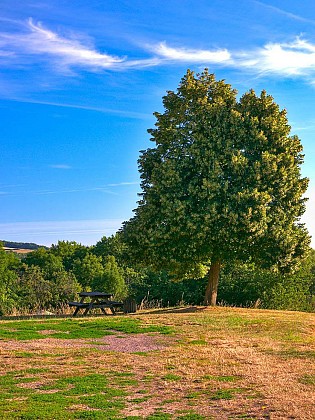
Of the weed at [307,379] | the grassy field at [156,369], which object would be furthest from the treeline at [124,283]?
the weed at [307,379]

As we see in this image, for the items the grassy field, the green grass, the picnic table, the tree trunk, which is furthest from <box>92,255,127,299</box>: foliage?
the grassy field

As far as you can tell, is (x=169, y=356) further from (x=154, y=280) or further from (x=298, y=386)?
(x=154, y=280)

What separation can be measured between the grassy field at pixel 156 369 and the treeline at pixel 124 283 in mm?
9391

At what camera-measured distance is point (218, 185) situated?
83.1ft

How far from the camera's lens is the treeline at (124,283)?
3794 cm

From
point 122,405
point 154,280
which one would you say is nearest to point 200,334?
point 122,405

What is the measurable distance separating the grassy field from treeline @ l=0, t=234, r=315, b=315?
939 cm

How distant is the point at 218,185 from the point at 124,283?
126ft

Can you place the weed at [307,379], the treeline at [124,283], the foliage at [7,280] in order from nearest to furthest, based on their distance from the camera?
the weed at [307,379] < the treeline at [124,283] < the foliage at [7,280]

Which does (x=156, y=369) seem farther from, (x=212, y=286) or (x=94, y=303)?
(x=212, y=286)

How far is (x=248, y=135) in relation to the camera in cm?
2730

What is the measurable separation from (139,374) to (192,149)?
15875 mm

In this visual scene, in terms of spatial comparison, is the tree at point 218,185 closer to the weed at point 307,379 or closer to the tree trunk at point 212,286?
the tree trunk at point 212,286

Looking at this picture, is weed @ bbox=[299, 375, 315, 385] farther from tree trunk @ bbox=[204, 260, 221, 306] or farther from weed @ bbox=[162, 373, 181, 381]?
tree trunk @ bbox=[204, 260, 221, 306]
